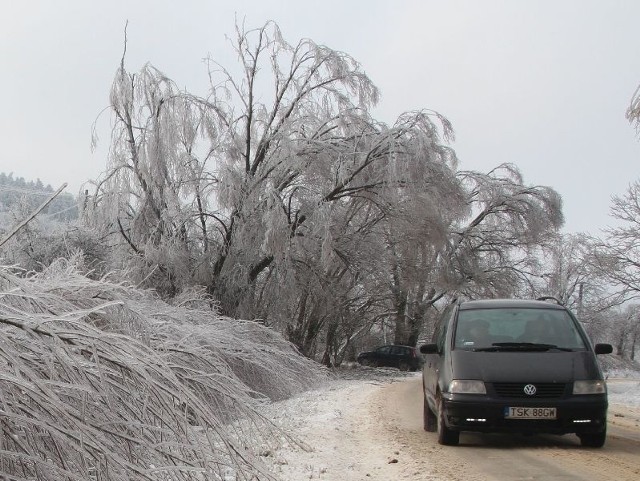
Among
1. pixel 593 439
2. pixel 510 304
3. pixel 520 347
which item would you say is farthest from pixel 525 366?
pixel 510 304

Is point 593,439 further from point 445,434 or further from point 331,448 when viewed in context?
point 331,448

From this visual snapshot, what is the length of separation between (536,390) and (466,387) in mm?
709

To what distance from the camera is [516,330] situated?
751cm

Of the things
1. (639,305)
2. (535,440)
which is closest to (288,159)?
(535,440)

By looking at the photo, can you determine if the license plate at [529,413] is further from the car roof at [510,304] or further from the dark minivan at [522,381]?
the car roof at [510,304]

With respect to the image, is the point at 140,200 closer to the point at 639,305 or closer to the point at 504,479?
the point at 504,479

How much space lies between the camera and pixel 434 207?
67.3ft

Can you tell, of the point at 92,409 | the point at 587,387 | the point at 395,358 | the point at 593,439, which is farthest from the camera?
the point at 395,358

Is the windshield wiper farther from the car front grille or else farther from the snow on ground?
the snow on ground

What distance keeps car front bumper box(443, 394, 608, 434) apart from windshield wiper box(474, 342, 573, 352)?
2.13ft

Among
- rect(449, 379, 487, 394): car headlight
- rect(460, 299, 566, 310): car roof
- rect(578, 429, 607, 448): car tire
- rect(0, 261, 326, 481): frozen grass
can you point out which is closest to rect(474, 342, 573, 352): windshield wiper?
rect(449, 379, 487, 394): car headlight

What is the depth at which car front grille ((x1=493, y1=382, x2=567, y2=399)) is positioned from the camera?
6.61 metres

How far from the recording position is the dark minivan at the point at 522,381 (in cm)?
658

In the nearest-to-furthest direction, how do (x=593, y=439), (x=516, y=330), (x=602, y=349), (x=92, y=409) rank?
(x=92, y=409), (x=593, y=439), (x=602, y=349), (x=516, y=330)
